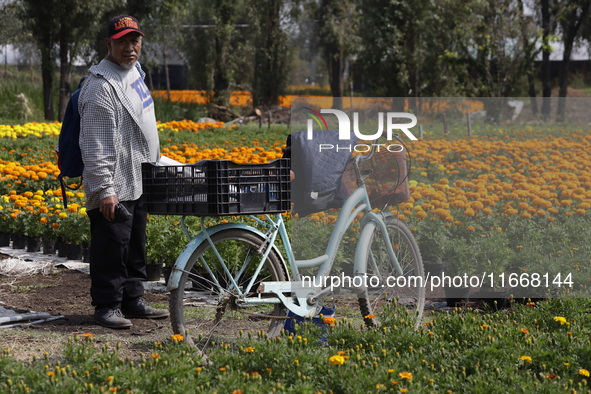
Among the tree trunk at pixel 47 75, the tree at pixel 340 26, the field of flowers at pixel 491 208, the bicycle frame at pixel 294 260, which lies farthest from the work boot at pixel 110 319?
the tree at pixel 340 26

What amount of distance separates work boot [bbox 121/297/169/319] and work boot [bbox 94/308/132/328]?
0.22m

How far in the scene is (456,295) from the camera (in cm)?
462

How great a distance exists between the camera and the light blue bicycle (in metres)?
3.37

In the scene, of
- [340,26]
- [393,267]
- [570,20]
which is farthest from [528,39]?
[393,267]

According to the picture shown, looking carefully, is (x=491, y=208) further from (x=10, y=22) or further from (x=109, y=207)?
(x=10, y=22)

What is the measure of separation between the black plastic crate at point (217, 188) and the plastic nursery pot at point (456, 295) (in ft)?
6.13

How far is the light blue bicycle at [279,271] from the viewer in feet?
11.0

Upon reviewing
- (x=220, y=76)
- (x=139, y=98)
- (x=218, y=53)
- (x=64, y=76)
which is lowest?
(x=139, y=98)

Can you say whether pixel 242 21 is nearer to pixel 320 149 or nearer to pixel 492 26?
pixel 492 26

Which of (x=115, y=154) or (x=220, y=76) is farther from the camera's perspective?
(x=220, y=76)

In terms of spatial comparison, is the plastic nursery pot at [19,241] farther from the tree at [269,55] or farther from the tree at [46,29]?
the tree at [269,55]

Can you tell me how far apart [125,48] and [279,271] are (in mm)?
1673

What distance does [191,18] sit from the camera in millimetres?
32875

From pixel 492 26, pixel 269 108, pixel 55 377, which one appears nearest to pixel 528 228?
pixel 55 377
